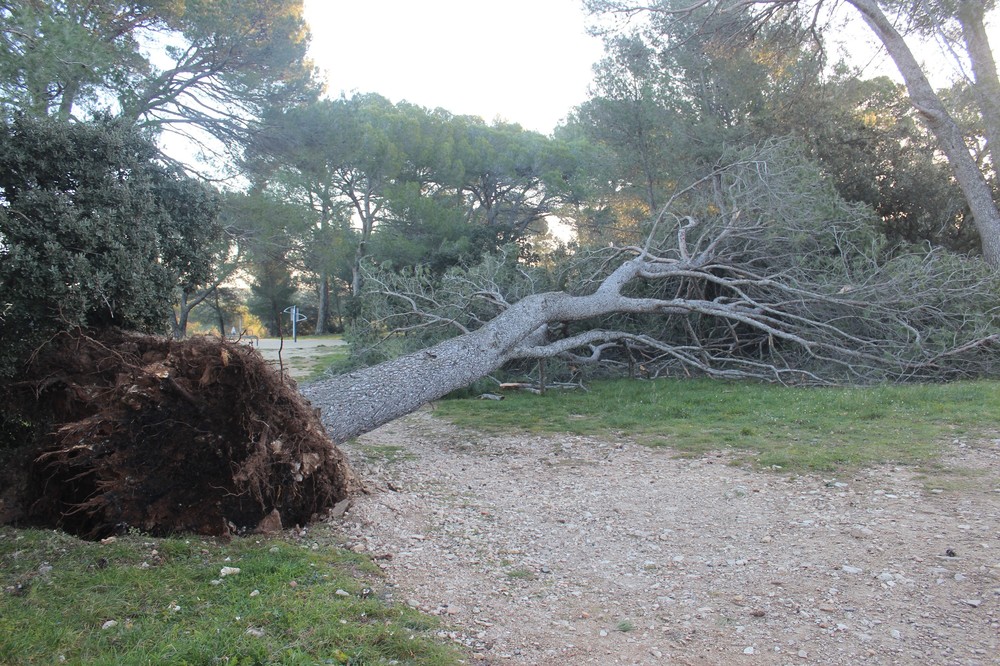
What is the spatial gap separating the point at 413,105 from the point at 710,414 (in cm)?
2158

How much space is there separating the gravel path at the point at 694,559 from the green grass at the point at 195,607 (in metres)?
0.27

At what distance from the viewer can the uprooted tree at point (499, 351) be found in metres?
3.80

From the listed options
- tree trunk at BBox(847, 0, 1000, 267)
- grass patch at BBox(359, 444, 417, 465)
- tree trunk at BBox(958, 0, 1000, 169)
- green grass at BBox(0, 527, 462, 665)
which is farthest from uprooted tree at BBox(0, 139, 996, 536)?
tree trunk at BBox(958, 0, 1000, 169)

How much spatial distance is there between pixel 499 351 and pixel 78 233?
4.29 meters

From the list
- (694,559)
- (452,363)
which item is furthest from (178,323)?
(694,559)

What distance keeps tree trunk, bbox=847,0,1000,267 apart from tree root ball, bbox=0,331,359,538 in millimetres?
12202

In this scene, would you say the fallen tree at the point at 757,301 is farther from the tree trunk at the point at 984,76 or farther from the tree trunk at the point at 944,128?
the tree trunk at the point at 984,76

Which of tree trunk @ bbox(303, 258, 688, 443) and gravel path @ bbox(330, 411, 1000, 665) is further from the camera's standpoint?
tree trunk @ bbox(303, 258, 688, 443)

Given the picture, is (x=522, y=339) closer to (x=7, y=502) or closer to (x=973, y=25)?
(x=7, y=502)

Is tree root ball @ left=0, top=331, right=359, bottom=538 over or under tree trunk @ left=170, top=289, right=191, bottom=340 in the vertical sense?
under

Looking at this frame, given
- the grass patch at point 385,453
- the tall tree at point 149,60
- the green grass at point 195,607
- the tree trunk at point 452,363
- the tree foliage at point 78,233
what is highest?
the tall tree at point 149,60

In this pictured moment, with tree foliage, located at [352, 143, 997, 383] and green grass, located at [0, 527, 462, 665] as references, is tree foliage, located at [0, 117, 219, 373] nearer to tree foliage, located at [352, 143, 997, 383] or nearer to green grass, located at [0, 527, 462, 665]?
green grass, located at [0, 527, 462, 665]

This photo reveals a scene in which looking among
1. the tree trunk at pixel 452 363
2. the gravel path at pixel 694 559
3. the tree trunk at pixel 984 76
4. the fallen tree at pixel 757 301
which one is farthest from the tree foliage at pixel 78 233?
the tree trunk at pixel 984 76

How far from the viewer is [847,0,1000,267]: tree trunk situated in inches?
456
